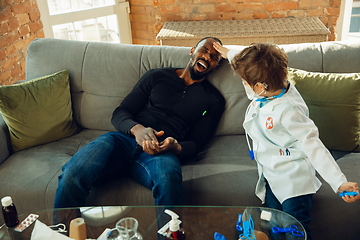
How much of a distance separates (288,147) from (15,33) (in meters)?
2.33

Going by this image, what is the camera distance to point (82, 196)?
4.51 ft

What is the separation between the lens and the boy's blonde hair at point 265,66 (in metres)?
1.24

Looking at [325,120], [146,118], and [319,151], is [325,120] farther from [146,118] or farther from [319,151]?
[146,118]

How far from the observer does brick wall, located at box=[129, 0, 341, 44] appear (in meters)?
3.16

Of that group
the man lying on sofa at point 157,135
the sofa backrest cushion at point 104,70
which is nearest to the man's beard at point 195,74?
the man lying on sofa at point 157,135

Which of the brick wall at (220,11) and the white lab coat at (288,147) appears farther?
the brick wall at (220,11)

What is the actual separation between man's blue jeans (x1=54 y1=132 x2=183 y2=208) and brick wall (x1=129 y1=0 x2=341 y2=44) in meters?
2.21

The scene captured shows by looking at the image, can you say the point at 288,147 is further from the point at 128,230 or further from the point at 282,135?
the point at 128,230

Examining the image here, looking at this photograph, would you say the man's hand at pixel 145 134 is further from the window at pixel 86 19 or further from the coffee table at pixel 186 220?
the window at pixel 86 19

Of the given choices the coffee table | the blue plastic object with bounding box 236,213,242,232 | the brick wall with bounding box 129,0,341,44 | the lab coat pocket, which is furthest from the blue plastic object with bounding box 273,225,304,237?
the brick wall with bounding box 129,0,341,44

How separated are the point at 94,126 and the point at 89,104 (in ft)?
0.47

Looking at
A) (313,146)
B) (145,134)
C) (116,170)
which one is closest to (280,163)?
(313,146)

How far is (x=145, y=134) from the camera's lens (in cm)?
Result: 155

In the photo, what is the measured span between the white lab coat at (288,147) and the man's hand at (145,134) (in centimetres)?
48
